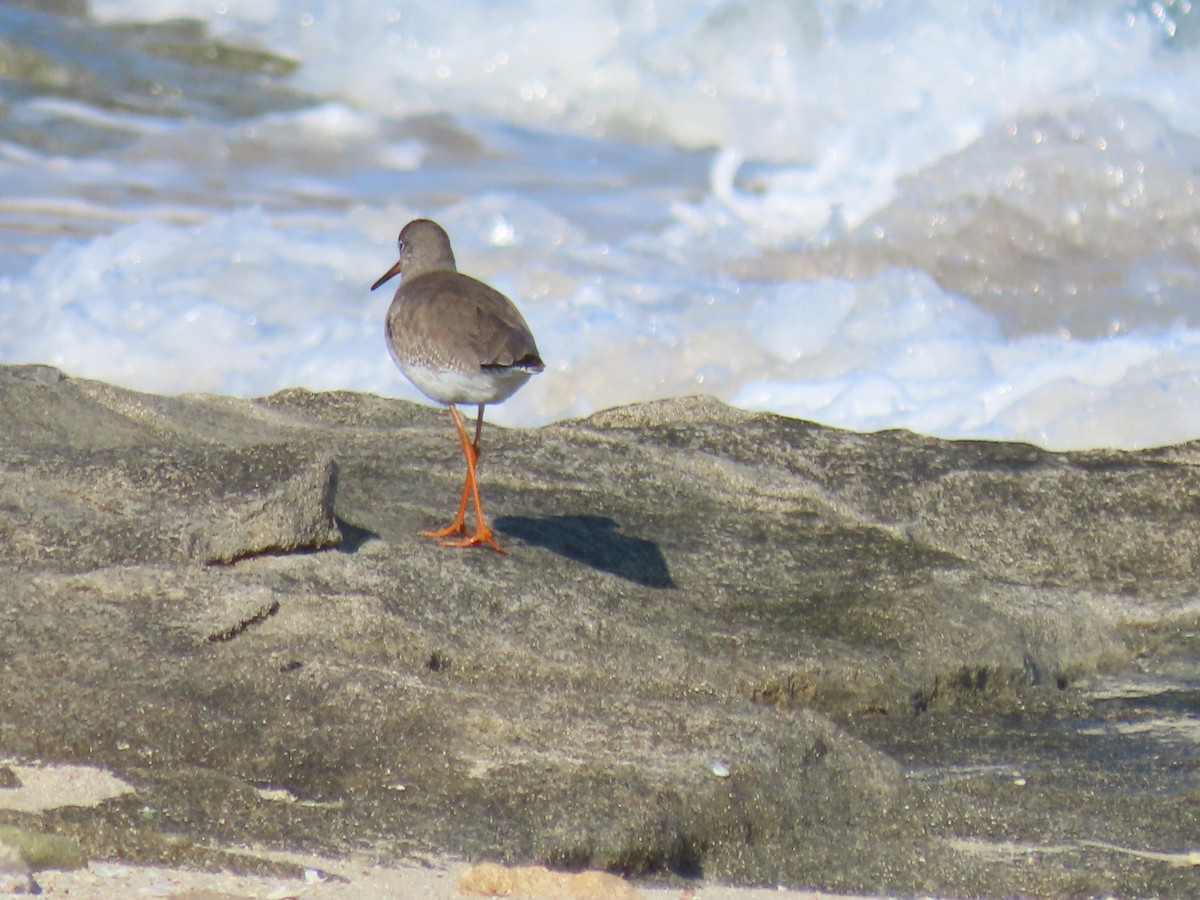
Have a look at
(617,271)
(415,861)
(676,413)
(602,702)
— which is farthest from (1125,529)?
(617,271)

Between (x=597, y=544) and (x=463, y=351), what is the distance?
65 centimetres

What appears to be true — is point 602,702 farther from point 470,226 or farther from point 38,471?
point 470,226

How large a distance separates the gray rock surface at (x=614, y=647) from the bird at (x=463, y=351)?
14cm

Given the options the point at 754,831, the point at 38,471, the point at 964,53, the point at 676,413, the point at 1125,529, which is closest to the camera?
the point at 754,831

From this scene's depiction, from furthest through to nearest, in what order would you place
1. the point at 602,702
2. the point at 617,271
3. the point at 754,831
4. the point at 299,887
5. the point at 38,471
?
the point at 617,271 < the point at 38,471 < the point at 602,702 < the point at 754,831 < the point at 299,887

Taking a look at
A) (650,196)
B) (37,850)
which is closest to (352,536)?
A: (37,850)

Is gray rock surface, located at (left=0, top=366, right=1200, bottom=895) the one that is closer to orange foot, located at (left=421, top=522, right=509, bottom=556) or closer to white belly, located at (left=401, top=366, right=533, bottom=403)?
orange foot, located at (left=421, top=522, right=509, bottom=556)

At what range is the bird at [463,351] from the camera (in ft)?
14.5

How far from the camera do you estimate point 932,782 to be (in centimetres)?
355

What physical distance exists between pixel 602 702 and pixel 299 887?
3.12 feet

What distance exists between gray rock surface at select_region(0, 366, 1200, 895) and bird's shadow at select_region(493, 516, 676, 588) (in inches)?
0.5

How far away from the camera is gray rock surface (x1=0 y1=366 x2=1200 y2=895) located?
312 cm

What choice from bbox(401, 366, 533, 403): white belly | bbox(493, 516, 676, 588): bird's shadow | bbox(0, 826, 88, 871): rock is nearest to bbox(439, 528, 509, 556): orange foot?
bbox(493, 516, 676, 588): bird's shadow

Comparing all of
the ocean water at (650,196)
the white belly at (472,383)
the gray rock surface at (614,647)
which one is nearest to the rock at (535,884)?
the gray rock surface at (614,647)
